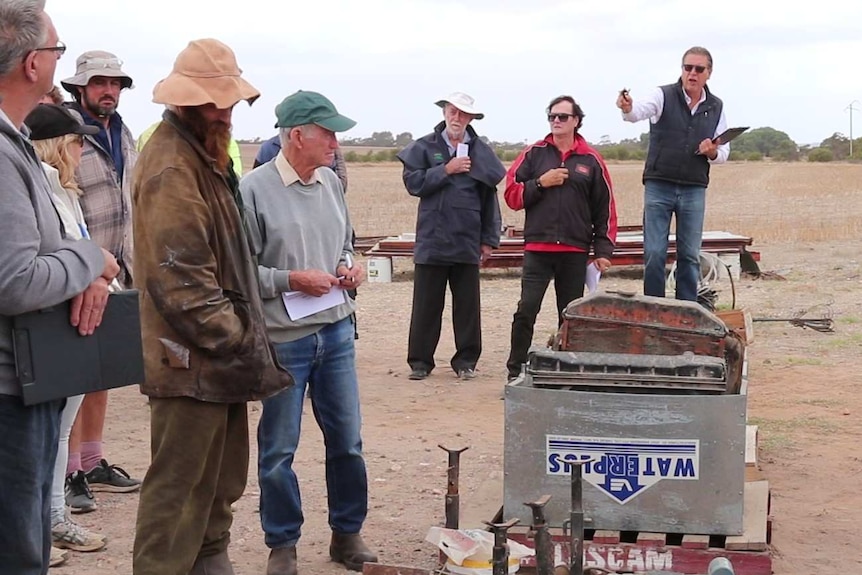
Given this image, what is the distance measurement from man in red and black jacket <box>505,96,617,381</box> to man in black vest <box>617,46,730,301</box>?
1.89 feet

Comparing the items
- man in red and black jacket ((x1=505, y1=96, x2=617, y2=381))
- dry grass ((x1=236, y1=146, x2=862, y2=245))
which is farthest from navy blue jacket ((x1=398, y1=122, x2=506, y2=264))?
dry grass ((x1=236, y1=146, x2=862, y2=245))

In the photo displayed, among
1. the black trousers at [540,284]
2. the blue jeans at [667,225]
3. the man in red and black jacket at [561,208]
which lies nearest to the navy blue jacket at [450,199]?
the man in red and black jacket at [561,208]

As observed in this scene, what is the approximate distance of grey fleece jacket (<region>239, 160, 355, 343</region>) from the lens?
477cm

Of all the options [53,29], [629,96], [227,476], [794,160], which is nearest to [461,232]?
[629,96]

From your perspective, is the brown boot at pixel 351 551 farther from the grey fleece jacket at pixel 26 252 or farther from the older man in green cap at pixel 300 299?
the grey fleece jacket at pixel 26 252

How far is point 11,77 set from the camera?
3098 millimetres

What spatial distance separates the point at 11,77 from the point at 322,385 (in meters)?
2.15

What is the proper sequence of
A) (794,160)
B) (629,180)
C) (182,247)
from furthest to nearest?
(794,160) → (629,180) → (182,247)

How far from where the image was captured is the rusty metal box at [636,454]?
4.77 metres

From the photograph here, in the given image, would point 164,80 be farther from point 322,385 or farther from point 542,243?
point 542,243

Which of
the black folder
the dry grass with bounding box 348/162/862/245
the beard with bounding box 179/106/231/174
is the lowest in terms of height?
the dry grass with bounding box 348/162/862/245

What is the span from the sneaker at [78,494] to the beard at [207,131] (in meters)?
2.45

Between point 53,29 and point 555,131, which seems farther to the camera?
point 555,131

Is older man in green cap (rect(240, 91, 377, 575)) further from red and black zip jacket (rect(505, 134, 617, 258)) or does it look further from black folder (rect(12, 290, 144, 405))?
red and black zip jacket (rect(505, 134, 617, 258))
